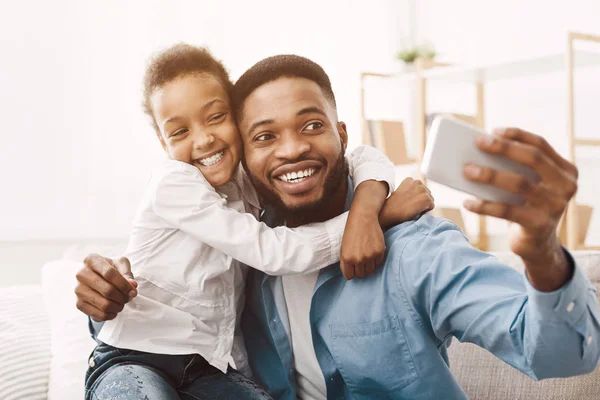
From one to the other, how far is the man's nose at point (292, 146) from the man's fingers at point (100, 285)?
435 mm

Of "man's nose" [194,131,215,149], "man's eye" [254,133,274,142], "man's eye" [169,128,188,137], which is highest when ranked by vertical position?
"man's eye" [169,128,188,137]

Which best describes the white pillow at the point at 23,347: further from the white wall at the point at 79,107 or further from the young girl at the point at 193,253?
the white wall at the point at 79,107

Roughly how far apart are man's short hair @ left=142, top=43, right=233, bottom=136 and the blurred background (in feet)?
6.62

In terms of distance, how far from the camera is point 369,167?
1.51m

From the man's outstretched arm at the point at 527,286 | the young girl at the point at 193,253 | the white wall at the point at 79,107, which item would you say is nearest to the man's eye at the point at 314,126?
the young girl at the point at 193,253

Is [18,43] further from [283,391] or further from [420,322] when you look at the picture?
[420,322]

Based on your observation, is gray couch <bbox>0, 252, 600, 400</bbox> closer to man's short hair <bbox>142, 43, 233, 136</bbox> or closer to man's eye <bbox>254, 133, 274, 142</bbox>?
man's short hair <bbox>142, 43, 233, 136</bbox>

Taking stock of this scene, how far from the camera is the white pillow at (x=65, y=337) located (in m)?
1.54

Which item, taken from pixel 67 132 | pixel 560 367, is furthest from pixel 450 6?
pixel 560 367

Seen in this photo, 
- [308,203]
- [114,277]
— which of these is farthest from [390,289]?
[114,277]

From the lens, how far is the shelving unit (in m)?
3.21

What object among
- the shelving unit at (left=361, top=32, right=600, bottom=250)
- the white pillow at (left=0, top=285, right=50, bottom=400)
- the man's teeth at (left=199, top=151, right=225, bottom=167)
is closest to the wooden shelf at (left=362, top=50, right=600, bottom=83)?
the shelving unit at (left=361, top=32, right=600, bottom=250)

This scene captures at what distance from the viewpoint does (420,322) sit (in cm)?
123

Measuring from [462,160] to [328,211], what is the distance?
86 cm
